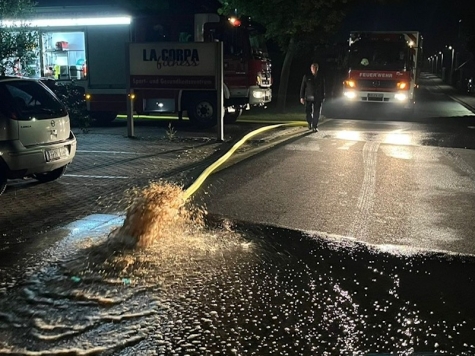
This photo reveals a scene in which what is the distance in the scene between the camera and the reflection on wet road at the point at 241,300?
173 inches

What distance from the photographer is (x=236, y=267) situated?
6.04 metres

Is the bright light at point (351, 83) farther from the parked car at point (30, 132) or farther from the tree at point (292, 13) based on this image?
the parked car at point (30, 132)

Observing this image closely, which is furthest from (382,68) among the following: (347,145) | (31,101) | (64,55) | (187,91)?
(31,101)

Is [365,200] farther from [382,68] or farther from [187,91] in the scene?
[382,68]

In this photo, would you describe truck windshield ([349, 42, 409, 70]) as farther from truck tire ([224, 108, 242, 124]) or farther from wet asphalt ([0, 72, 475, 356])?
wet asphalt ([0, 72, 475, 356])

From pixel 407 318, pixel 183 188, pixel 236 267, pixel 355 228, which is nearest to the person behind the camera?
pixel 407 318

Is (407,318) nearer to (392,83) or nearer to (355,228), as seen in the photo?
(355,228)

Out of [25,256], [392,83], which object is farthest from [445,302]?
[392,83]

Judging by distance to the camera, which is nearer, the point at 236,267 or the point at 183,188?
the point at 236,267

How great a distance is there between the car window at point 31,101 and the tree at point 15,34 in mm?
4517

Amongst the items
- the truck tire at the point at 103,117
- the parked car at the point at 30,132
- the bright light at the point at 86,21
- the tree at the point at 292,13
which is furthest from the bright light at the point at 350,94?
the parked car at the point at 30,132

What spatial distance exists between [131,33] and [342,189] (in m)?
10.4

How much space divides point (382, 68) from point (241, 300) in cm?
2010

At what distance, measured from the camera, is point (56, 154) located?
31.1 feet
